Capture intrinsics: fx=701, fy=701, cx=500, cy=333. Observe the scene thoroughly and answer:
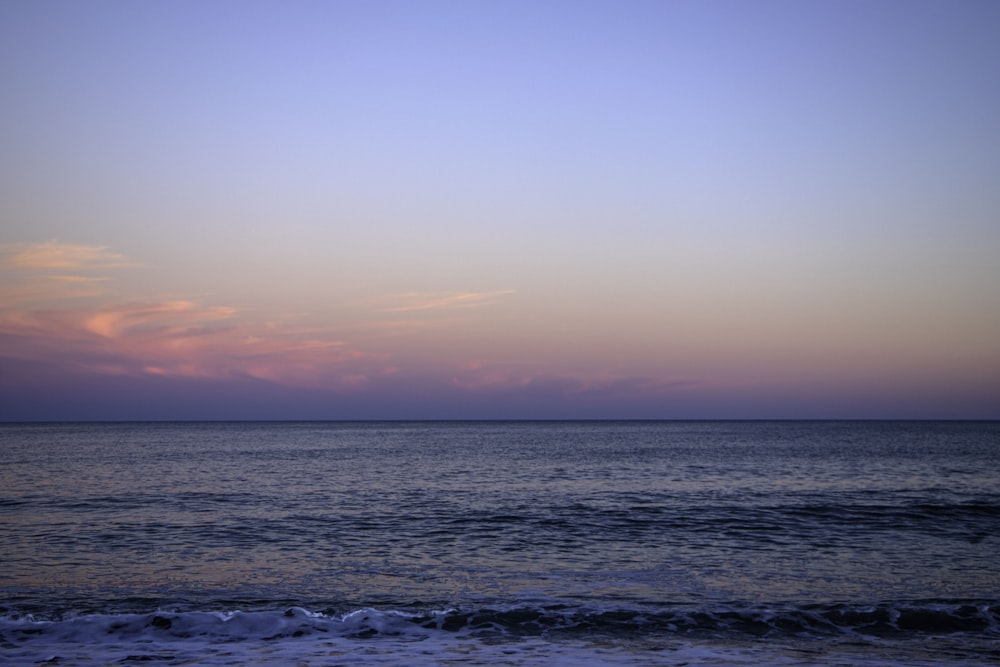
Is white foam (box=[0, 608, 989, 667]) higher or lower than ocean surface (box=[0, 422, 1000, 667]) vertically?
higher

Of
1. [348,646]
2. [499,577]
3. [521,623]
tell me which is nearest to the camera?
[348,646]

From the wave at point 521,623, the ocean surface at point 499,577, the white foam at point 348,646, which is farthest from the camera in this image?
the wave at point 521,623

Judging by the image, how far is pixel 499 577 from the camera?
18.9 meters

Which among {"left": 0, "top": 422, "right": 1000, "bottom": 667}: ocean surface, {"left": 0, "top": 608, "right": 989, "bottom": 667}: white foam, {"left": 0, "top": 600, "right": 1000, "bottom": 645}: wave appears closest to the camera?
{"left": 0, "top": 608, "right": 989, "bottom": 667}: white foam

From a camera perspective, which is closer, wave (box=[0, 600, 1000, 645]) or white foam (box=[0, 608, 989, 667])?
white foam (box=[0, 608, 989, 667])

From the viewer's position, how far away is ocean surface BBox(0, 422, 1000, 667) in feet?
43.0

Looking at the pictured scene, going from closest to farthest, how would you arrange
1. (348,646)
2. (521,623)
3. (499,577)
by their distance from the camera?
(348,646), (521,623), (499,577)

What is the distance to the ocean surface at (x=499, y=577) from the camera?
43.0 ft

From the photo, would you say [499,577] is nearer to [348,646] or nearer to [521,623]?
[521,623]

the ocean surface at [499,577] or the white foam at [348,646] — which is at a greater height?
the white foam at [348,646]

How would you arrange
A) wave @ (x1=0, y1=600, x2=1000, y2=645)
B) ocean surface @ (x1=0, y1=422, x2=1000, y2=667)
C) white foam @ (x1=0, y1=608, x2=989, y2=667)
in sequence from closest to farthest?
white foam @ (x1=0, y1=608, x2=989, y2=667)
ocean surface @ (x1=0, y1=422, x2=1000, y2=667)
wave @ (x1=0, y1=600, x2=1000, y2=645)

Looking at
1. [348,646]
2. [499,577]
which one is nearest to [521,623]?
[348,646]

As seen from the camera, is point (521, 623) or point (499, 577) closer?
point (521, 623)

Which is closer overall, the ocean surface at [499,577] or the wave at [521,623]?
the ocean surface at [499,577]
